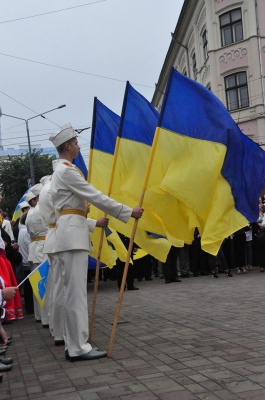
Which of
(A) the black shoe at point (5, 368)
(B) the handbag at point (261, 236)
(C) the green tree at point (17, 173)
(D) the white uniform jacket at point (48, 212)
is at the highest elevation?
(C) the green tree at point (17, 173)

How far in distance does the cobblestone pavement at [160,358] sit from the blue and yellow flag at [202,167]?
3.60ft

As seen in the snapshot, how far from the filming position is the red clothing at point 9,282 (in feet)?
24.3

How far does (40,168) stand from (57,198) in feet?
145

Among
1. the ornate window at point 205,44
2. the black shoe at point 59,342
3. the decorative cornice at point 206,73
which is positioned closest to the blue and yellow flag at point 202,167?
the black shoe at point 59,342

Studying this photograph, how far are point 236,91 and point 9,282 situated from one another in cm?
2620

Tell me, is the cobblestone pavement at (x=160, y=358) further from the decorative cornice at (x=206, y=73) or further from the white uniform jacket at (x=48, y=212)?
the decorative cornice at (x=206, y=73)

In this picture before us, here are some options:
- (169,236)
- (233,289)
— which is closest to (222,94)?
(233,289)

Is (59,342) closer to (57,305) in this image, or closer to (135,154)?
(57,305)

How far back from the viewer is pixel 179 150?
597cm

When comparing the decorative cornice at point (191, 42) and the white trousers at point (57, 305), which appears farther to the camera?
the decorative cornice at point (191, 42)

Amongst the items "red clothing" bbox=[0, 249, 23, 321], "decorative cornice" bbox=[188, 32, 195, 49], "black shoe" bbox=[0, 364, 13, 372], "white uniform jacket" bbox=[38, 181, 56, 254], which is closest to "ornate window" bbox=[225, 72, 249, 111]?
"decorative cornice" bbox=[188, 32, 195, 49]

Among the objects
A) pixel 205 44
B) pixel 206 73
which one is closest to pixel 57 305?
pixel 206 73

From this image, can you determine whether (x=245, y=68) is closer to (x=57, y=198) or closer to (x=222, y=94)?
(x=222, y=94)

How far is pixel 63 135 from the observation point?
5941 mm
